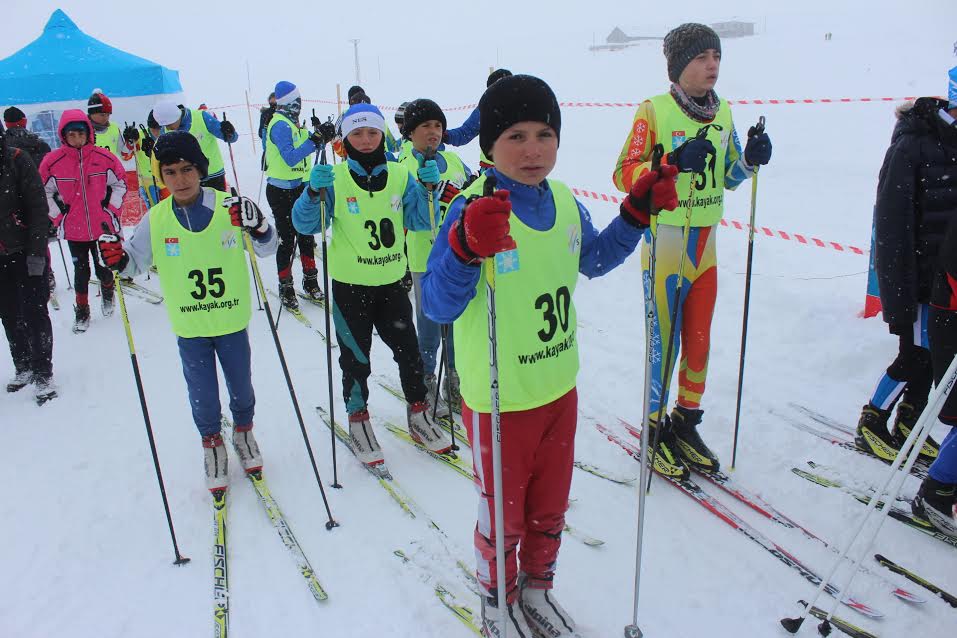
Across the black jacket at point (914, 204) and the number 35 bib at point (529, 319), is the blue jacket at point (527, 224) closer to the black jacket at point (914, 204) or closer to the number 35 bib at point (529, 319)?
the number 35 bib at point (529, 319)

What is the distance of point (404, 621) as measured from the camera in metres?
2.78

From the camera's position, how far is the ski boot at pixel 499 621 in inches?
100

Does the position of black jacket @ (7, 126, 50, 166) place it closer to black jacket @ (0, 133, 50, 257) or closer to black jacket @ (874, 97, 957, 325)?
black jacket @ (0, 133, 50, 257)

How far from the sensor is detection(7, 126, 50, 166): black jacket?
7436 mm

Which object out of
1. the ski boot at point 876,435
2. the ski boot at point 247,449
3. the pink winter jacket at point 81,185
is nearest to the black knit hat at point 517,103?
the ski boot at point 247,449

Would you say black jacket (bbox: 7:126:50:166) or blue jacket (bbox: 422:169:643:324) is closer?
blue jacket (bbox: 422:169:643:324)

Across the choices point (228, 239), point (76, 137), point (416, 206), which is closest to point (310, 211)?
point (228, 239)

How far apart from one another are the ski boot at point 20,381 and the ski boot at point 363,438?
3.48m

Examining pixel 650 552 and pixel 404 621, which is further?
pixel 650 552

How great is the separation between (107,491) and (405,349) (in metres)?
2.12

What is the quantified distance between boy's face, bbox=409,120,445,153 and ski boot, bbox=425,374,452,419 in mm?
1760

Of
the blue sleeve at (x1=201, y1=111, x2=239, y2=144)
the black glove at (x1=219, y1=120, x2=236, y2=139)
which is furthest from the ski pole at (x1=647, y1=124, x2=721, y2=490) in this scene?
the blue sleeve at (x1=201, y1=111, x2=239, y2=144)

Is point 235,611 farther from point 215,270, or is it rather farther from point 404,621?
point 215,270

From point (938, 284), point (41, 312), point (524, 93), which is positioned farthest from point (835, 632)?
point (41, 312)
